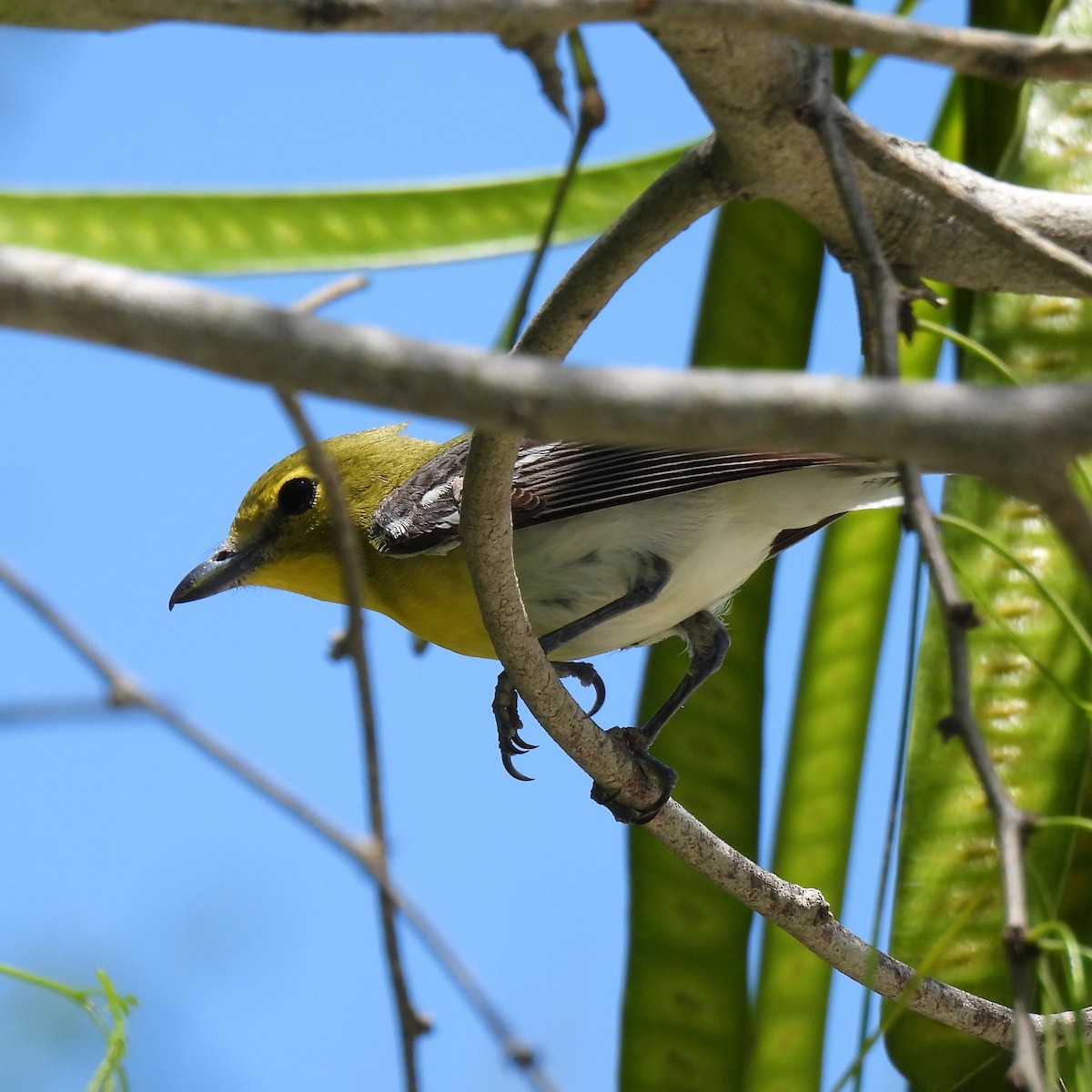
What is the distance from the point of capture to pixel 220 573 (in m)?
3.00

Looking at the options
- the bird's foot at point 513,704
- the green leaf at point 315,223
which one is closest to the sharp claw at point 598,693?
the bird's foot at point 513,704

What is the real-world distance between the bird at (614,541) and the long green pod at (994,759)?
0.28m

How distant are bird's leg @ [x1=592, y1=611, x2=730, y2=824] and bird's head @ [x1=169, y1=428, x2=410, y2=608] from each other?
77 centimetres

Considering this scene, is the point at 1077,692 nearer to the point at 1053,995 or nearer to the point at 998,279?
the point at 998,279

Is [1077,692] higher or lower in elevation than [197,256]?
lower

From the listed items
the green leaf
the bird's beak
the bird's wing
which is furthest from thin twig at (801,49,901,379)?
the bird's beak

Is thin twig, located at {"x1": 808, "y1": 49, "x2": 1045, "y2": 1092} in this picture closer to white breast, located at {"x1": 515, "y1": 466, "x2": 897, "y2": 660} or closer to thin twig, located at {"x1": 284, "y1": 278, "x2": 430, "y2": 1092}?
thin twig, located at {"x1": 284, "y1": 278, "x2": 430, "y2": 1092}

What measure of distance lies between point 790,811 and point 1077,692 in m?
0.64

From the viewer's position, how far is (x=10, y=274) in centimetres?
83

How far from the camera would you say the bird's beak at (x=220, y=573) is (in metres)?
2.99

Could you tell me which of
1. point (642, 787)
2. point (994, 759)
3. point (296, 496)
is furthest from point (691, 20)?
point (296, 496)

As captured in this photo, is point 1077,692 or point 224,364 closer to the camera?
point 224,364

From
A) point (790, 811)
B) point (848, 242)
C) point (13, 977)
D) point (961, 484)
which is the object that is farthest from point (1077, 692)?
point (13, 977)

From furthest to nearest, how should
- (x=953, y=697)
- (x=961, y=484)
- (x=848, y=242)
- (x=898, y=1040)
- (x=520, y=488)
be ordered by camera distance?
(x=520, y=488), (x=961, y=484), (x=898, y=1040), (x=848, y=242), (x=953, y=697)
